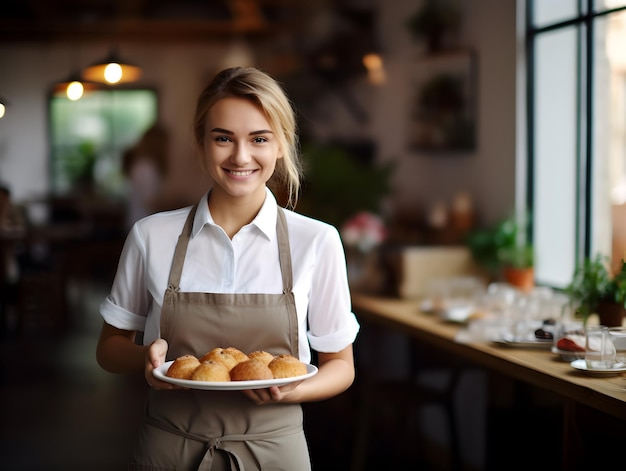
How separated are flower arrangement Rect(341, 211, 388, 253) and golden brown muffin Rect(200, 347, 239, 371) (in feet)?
8.25

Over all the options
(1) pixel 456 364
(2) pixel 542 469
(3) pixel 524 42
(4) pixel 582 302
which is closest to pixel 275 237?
(4) pixel 582 302

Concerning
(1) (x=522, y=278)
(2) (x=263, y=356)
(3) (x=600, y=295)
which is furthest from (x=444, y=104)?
(2) (x=263, y=356)

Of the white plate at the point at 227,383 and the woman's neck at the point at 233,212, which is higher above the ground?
the woman's neck at the point at 233,212

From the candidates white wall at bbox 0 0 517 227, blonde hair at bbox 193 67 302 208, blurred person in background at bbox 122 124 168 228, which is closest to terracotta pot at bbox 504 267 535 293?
white wall at bbox 0 0 517 227

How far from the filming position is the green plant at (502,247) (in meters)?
3.93

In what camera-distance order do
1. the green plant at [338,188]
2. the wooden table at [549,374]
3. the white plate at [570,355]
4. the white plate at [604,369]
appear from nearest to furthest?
the wooden table at [549,374]
the white plate at [604,369]
the white plate at [570,355]
the green plant at [338,188]

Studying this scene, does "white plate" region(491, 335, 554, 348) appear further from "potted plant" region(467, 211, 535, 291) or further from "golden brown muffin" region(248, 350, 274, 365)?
"golden brown muffin" region(248, 350, 274, 365)

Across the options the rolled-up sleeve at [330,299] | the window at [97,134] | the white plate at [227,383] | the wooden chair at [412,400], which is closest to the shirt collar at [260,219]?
the rolled-up sleeve at [330,299]

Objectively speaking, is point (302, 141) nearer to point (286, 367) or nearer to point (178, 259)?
point (178, 259)

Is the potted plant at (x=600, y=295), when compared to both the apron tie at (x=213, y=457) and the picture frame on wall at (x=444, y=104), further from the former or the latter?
the picture frame on wall at (x=444, y=104)

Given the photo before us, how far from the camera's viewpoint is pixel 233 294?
1.83 meters

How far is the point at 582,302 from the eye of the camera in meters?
2.90

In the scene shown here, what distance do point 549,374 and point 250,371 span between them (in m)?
1.12

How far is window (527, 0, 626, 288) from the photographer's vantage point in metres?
3.54
